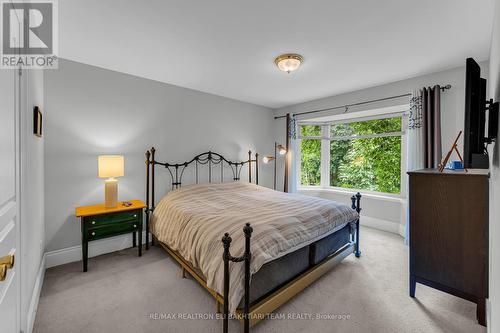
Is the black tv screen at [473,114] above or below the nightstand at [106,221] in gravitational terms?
above

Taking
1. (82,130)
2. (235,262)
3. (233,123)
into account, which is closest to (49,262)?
(82,130)

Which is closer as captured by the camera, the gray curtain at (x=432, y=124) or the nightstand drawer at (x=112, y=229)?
the nightstand drawer at (x=112, y=229)

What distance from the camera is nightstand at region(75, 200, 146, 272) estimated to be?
2.47 m

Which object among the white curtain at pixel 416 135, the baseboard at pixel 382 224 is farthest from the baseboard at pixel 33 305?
the baseboard at pixel 382 224

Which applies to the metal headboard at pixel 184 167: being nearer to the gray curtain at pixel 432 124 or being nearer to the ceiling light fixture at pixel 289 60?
the ceiling light fixture at pixel 289 60

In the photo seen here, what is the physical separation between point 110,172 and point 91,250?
110cm

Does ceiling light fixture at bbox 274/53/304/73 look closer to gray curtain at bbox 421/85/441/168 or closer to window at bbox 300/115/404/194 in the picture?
gray curtain at bbox 421/85/441/168

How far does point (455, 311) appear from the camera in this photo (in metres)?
1.89

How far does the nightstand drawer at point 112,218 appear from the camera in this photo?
250cm

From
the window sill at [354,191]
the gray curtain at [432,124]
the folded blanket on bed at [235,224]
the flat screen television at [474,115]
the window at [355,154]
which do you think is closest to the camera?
the flat screen television at [474,115]

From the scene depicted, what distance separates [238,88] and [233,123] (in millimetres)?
820

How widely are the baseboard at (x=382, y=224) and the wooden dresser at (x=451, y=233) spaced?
2.04 meters

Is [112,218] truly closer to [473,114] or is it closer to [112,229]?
[112,229]

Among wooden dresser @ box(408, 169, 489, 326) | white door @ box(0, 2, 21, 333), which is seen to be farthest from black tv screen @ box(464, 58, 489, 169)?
white door @ box(0, 2, 21, 333)
